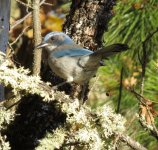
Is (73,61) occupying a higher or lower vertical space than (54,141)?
higher

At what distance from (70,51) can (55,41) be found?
0.16m

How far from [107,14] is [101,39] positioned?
123mm

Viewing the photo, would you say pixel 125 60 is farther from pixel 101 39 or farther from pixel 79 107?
pixel 79 107

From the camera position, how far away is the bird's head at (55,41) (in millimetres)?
2291

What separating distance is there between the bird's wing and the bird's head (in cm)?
3

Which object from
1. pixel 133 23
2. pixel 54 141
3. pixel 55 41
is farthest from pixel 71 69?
pixel 133 23

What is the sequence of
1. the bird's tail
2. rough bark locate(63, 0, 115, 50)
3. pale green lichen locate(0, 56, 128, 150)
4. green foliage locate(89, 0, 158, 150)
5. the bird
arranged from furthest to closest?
1. green foliage locate(89, 0, 158, 150)
2. rough bark locate(63, 0, 115, 50)
3. the bird
4. the bird's tail
5. pale green lichen locate(0, 56, 128, 150)

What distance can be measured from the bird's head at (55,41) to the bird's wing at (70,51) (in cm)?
3

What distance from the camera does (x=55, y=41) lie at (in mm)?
2387

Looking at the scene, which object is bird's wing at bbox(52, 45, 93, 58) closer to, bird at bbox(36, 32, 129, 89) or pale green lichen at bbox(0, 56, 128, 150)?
bird at bbox(36, 32, 129, 89)

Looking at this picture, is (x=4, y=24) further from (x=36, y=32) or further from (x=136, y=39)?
(x=136, y=39)

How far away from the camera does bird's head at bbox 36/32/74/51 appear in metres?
2.29

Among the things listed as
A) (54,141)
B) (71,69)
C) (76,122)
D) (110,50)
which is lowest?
(54,141)

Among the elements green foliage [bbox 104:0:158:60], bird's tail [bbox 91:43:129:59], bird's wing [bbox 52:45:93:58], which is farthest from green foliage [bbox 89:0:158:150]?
bird's tail [bbox 91:43:129:59]
